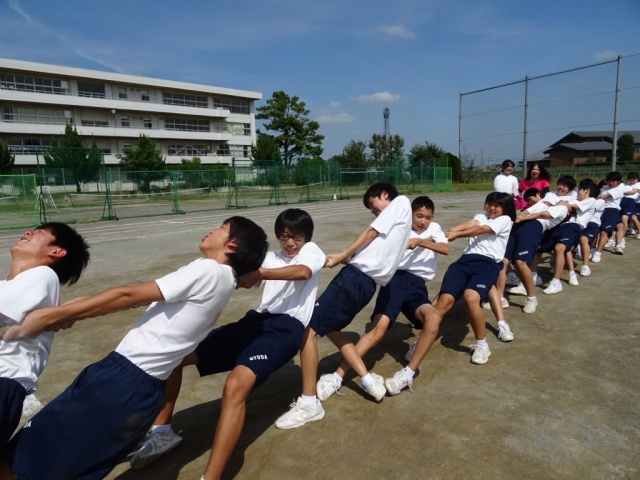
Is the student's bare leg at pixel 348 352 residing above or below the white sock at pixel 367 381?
above

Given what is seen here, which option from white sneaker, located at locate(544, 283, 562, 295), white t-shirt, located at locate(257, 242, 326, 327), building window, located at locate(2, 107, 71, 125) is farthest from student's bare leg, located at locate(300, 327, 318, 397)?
building window, located at locate(2, 107, 71, 125)

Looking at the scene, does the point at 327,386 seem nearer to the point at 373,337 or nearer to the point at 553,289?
the point at 373,337

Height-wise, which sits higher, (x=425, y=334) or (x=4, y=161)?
(x=4, y=161)

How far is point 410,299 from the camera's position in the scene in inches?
149

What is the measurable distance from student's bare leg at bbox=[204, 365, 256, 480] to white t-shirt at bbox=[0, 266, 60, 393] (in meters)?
0.87

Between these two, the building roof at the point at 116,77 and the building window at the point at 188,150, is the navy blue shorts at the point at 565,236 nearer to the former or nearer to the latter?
the building roof at the point at 116,77

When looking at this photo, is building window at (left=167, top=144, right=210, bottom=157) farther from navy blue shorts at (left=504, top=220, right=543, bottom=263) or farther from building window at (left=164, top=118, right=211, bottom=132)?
navy blue shorts at (left=504, top=220, right=543, bottom=263)

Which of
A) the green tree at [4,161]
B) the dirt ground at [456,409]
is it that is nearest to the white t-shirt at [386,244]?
the dirt ground at [456,409]

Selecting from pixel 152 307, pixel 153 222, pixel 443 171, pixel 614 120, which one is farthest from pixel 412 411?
pixel 443 171

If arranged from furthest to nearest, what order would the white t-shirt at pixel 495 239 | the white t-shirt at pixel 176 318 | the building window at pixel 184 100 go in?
the building window at pixel 184 100, the white t-shirt at pixel 495 239, the white t-shirt at pixel 176 318

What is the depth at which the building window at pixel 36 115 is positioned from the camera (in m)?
41.4

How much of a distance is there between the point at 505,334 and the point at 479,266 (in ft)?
2.37

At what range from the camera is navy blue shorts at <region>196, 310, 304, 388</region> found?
2572 mm

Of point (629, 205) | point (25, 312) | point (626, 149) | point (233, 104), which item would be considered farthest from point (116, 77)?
point (25, 312)
